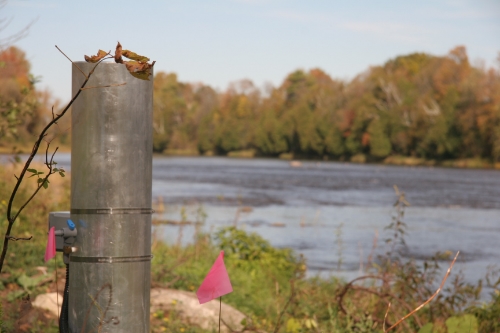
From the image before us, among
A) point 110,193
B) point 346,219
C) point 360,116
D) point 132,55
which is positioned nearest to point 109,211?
point 110,193

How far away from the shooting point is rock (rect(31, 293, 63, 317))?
5081mm

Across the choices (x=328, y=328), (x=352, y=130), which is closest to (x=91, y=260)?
(x=328, y=328)

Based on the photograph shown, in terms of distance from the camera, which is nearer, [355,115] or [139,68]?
[139,68]

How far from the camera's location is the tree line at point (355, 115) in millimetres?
75250

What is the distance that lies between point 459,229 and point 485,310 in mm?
13823

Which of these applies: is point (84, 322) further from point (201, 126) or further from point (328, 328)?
point (201, 126)

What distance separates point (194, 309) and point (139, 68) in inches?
141

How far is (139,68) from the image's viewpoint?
2227mm

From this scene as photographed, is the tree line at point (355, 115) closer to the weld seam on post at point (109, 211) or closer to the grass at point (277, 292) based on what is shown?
the grass at point (277, 292)

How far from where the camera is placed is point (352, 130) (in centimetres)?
9581

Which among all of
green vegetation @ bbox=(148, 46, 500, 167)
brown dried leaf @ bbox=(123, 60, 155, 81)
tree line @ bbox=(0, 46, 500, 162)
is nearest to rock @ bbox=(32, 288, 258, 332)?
brown dried leaf @ bbox=(123, 60, 155, 81)

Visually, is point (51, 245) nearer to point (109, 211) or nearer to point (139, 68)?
point (109, 211)

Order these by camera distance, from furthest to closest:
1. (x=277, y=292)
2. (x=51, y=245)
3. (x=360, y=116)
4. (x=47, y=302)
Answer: (x=360, y=116) → (x=277, y=292) → (x=47, y=302) → (x=51, y=245)

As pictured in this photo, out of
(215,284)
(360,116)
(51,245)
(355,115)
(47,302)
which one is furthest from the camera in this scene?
(355,115)
